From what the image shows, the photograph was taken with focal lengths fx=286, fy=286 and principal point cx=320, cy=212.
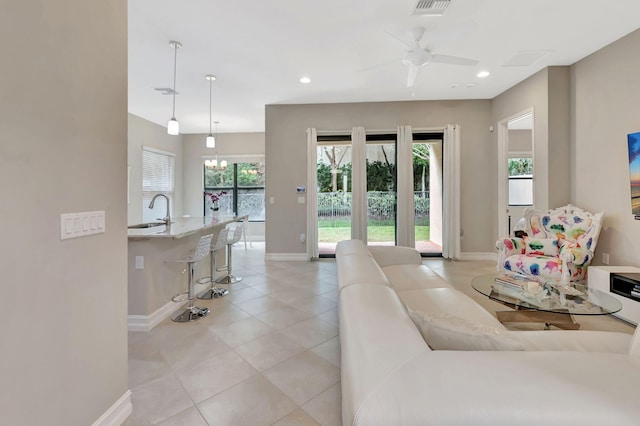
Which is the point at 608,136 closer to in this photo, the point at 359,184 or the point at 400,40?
the point at 400,40

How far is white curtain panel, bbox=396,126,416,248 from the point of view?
5.36m

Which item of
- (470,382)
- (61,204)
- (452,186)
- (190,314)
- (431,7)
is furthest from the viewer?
(452,186)

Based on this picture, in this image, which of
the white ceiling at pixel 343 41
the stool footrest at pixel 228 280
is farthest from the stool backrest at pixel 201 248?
the white ceiling at pixel 343 41

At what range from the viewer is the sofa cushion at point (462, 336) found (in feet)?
3.59

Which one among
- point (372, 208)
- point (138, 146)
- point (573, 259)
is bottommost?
point (573, 259)

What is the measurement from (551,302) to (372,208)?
3632 mm

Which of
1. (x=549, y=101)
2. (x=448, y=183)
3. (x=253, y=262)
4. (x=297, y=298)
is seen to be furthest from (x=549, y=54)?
(x=253, y=262)

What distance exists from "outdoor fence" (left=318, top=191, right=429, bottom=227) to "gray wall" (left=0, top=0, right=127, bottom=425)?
14.0ft

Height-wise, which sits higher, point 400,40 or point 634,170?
point 400,40

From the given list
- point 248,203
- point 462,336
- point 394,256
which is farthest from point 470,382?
point 248,203

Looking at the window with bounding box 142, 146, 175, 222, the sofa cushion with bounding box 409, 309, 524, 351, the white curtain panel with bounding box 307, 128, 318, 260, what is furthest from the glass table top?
the window with bounding box 142, 146, 175, 222

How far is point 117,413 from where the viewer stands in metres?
1.55

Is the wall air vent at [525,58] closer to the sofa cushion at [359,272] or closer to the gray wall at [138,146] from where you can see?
the sofa cushion at [359,272]

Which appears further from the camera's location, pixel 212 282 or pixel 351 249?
pixel 212 282
